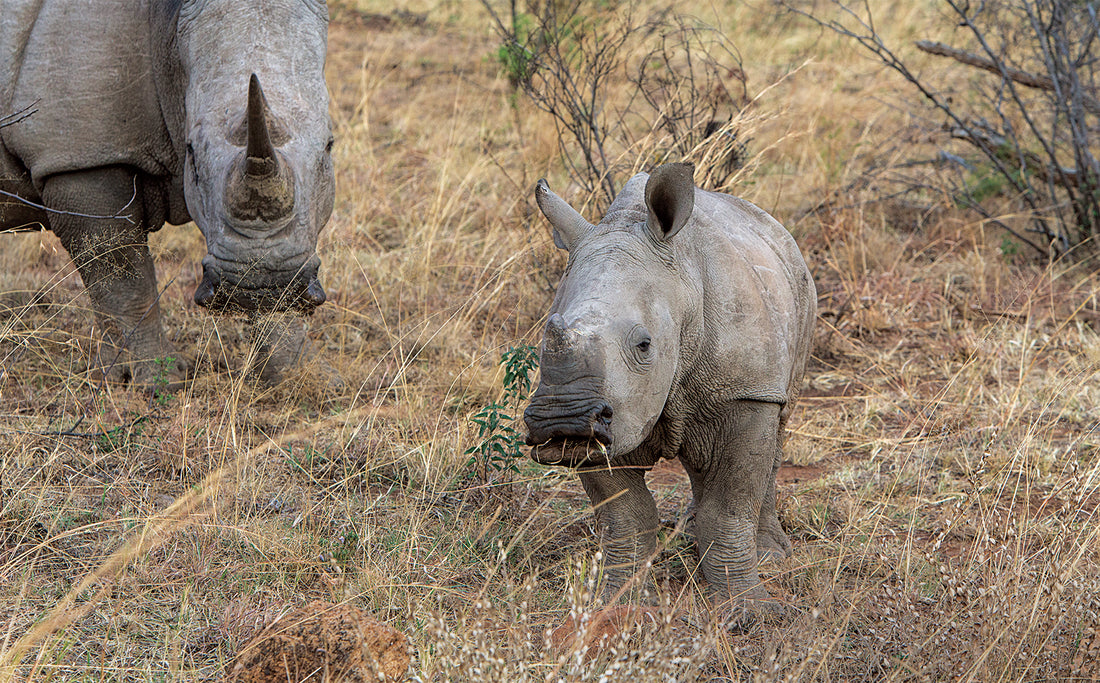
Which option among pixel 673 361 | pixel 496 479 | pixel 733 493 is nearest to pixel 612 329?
pixel 673 361

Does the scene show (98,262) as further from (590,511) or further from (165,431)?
(590,511)

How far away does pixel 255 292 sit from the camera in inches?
164

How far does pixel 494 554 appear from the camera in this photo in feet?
13.6

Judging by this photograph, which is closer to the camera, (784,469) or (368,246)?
(784,469)

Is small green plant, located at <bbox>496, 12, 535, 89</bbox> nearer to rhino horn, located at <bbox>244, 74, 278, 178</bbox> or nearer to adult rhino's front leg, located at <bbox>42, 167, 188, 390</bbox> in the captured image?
adult rhino's front leg, located at <bbox>42, 167, 188, 390</bbox>

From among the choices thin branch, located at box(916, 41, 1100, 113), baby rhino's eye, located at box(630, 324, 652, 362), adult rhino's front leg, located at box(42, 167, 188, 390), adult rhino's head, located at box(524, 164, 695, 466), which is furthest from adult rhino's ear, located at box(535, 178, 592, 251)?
thin branch, located at box(916, 41, 1100, 113)

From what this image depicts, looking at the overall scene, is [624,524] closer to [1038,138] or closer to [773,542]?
[773,542]

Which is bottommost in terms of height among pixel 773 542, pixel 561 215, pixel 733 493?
pixel 773 542

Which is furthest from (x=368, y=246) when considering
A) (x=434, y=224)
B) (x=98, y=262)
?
(x=98, y=262)

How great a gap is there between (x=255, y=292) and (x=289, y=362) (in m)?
1.46

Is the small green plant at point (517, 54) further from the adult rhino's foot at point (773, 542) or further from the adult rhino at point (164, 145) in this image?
the adult rhino's foot at point (773, 542)

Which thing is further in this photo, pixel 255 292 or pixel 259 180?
pixel 255 292

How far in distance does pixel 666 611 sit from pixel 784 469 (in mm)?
1915

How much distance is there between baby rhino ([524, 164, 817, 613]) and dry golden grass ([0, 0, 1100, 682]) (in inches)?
10.6
